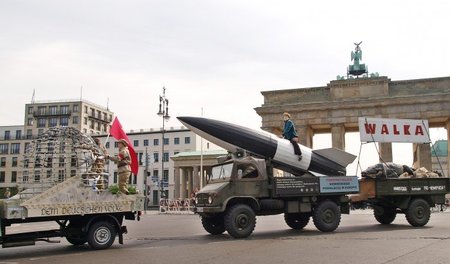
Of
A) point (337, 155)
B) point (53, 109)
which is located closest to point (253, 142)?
point (337, 155)

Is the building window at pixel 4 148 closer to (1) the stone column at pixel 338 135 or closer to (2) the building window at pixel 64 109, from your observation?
(2) the building window at pixel 64 109

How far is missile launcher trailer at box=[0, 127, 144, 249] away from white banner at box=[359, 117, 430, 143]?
1149 centimetres

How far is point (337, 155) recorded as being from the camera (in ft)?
64.8

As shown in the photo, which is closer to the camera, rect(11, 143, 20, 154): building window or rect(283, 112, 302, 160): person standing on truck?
rect(283, 112, 302, 160): person standing on truck

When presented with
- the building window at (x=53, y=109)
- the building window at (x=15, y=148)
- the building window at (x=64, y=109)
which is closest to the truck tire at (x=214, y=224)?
the building window at (x=15, y=148)

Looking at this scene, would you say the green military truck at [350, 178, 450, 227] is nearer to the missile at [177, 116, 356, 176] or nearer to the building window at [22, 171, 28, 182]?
the missile at [177, 116, 356, 176]

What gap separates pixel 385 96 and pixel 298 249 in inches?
1818

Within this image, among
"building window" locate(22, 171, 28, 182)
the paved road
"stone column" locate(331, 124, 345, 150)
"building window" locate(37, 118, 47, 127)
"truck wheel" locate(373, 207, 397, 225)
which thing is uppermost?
"building window" locate(37, 118, 47, 127)

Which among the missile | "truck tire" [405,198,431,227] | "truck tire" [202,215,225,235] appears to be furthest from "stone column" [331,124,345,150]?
"truck tire" [202,215,225,235]

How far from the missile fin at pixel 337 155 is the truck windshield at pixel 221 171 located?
4.20 metres

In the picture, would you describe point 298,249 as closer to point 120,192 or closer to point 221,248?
point 221,248

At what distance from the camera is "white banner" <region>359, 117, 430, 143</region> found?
70.3ft

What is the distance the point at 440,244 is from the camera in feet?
42.7

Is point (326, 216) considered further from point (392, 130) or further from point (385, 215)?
point (392, 130)
